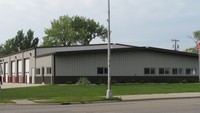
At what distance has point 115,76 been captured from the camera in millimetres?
51312

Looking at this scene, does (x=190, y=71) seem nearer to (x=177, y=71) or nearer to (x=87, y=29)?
(x=177, y=71)

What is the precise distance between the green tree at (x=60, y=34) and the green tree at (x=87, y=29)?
6.95ft

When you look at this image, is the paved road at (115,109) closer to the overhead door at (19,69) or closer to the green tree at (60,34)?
the overhead door at (19,69)

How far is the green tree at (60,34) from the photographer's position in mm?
117938

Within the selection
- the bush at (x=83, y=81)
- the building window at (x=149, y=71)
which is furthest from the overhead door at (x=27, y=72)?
the building window at (x=149, y=71)

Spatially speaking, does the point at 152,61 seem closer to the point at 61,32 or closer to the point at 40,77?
the point at 40,77

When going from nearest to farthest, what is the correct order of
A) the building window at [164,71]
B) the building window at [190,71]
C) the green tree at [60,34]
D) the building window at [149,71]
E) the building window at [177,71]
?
the building window at [149,71] < the building window at [164,71] < the building window at [177,71] < the building window at [190,71] < the green tree at [60,34]

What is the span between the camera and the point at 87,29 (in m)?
122

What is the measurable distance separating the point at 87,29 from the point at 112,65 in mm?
71586

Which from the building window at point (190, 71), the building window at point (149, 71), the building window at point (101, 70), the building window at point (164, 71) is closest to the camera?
the building window at point (101, 70)

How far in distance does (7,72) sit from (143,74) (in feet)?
98.4

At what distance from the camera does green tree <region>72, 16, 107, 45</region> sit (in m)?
120

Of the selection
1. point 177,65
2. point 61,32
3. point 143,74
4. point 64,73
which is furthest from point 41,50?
point 61,32

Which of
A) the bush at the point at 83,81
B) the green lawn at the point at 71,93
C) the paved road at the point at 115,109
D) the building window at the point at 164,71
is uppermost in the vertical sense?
the building window at the point at 164,71
